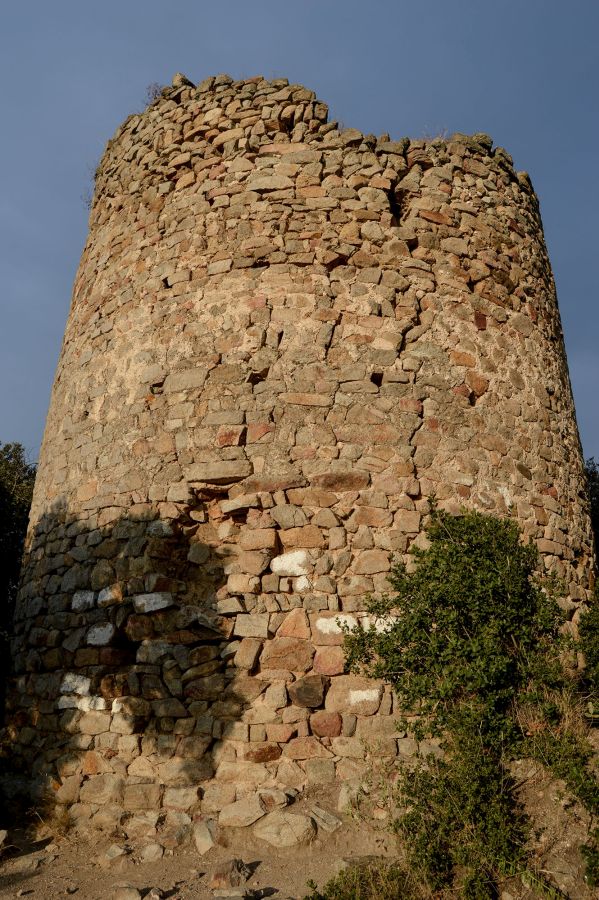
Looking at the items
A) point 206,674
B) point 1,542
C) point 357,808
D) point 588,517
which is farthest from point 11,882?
point 1,542

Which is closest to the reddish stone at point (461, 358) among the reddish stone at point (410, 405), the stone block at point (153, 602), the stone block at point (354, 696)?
the reddish stone at point (410, 405)

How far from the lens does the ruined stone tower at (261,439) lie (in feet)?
16.7

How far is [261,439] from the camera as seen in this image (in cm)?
567

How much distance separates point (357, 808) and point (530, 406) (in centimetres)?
369

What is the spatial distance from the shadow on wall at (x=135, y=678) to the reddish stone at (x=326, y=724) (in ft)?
0.98

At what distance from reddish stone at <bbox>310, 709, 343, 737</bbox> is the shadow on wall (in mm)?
298

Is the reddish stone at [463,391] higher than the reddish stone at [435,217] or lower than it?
lower

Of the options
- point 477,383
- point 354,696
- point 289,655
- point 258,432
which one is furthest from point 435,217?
point 354,696

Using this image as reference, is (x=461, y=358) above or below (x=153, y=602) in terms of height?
above

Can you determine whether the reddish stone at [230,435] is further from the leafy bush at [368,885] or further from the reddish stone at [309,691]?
the leafy bush at [368,885]

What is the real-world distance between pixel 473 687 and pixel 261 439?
2.31m

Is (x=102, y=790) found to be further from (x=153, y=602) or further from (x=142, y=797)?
(x=153, y=602)

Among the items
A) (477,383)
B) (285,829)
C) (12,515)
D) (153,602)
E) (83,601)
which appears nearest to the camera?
(285,829)

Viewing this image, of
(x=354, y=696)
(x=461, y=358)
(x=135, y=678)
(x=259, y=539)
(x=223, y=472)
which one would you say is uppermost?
(x=461, y=358)
